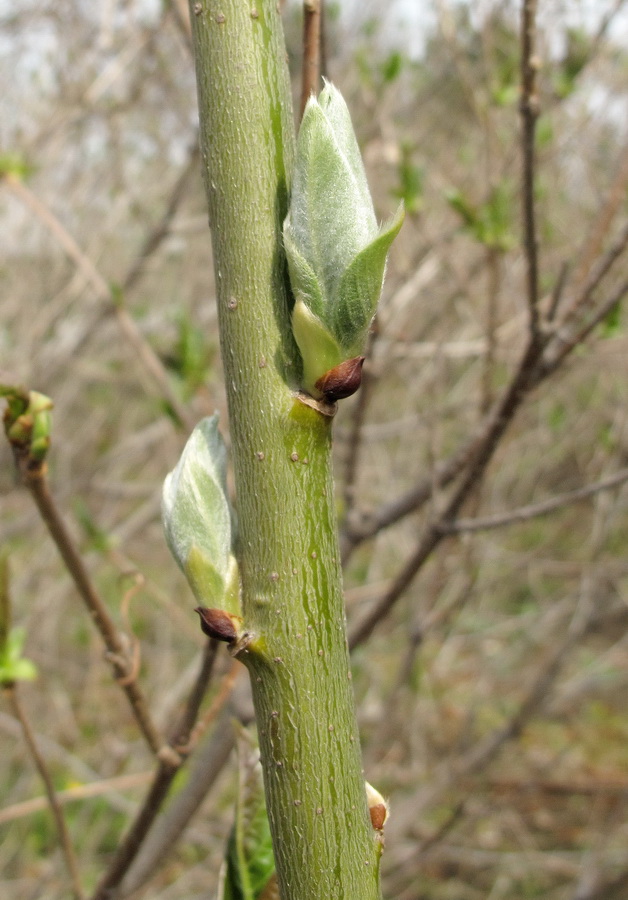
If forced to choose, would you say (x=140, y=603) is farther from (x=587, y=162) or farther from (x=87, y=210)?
(x=587, y=162)

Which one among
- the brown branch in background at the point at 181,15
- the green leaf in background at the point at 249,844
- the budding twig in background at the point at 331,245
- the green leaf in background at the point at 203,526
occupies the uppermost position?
the brown branch in background at the point at 181,15

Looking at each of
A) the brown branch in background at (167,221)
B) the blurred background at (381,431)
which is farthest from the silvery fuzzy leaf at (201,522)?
the brown branch in background at (167,221)

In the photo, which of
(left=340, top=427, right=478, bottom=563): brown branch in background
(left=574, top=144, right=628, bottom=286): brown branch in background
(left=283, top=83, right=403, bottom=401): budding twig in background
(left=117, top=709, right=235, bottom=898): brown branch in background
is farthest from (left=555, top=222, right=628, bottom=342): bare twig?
(left=117, top=709, right=235, bottom=898): brown branch in background

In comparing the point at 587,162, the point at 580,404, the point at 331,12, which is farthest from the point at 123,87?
the point at 580,404

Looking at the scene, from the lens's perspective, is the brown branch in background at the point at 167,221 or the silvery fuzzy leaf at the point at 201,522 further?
the brown branch in background at the point at 167,221

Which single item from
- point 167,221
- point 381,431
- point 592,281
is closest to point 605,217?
point 592,281

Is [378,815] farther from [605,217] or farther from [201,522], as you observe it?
[605,217]

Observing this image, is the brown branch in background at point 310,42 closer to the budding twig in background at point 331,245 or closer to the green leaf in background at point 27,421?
the budding twig in background at point 331,245
